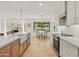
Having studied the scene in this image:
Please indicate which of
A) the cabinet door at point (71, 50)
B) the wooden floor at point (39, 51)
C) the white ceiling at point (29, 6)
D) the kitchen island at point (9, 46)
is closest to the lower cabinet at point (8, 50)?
the kitchen island at point (9, 46)

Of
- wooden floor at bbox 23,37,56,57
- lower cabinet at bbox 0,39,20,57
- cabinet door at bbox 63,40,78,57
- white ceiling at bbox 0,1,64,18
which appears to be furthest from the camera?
white ceiling at bbox 0,1,64,18

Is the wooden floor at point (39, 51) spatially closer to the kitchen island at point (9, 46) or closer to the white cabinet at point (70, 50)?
the kitchen island at point (9, 46)

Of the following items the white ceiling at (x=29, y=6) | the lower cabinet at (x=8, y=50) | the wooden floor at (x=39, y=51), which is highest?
the white ceiling at (x=29, y=6)

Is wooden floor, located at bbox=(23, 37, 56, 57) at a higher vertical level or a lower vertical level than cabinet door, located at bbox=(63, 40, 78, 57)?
lower

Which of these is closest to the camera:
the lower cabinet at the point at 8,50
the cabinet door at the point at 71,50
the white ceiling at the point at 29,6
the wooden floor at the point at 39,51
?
the cabinet door at the point at 71,50

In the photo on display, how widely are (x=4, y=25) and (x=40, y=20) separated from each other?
15.0ft

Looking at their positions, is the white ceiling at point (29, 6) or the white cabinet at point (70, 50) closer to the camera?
the white cabinet at point (70, 50)

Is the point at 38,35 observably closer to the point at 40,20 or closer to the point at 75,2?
the point at 40,20

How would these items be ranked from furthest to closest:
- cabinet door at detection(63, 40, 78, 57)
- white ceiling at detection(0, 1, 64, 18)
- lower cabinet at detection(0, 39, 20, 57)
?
white ceiling at detection(0, 1, 64, 18)
lower cabinet at detection(0, 39, 20, 57)
cabinet door at detection(63, 40, 78, 57)

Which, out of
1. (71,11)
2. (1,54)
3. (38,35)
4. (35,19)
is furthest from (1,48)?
(35,19)

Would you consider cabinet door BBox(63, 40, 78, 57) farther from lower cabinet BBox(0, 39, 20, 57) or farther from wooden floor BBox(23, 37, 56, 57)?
wooden floor BBox(23, 37, 56, 57)

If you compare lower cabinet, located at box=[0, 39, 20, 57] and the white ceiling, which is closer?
lower cabinet, located at box=[0, 39, 20, 57]

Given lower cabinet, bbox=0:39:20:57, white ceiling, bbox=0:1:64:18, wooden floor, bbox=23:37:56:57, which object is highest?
white ceiling, bbox=0:1:64:18

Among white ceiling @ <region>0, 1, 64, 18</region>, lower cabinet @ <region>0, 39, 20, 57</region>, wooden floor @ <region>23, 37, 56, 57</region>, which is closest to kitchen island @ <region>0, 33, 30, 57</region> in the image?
lower cabinet @ <region>0, 39, 20, 57</region>
